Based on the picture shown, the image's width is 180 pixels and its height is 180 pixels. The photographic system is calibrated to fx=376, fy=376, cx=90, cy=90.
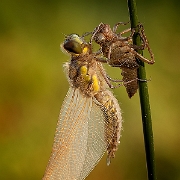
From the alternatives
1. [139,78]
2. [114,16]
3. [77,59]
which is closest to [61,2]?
[114,16]

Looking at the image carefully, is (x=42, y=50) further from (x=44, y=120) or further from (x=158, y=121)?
(x=158, y=121)

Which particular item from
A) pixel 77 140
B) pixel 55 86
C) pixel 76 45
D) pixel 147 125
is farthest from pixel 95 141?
pixel 55 86

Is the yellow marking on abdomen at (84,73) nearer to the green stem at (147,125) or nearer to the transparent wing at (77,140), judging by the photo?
the transparent wing at (77,140)

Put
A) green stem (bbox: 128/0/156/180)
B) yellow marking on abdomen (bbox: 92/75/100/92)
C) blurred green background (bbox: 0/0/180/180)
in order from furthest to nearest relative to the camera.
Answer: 1. blurred green background (bbox: 0/0/180/180)
2. yellow marking on abdomen (bbox: 92/75/100/92)
3. green stem (bbox: 128/0/156/180)

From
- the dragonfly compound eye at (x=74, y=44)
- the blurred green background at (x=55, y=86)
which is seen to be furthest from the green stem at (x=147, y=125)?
the blurred green background at (x=55, y=86)

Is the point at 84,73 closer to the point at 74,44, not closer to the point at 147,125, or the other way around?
the point at 74,44

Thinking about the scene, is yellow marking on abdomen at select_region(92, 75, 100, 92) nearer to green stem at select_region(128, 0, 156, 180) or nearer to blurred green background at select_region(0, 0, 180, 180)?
green stem at select_region(128, 0, 156, 180)

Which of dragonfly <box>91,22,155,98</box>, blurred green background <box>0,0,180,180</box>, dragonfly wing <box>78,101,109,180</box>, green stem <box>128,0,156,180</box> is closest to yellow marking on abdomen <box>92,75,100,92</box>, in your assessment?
dragonfly wing <box>78,101,109,180</box>
